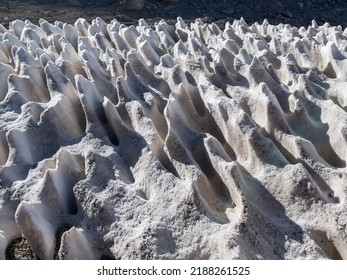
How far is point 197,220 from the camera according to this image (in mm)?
1149

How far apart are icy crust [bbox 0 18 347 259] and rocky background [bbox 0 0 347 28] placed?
302cm

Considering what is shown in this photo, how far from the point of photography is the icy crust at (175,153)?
3.70 ft

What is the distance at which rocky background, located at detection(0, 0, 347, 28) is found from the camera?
15.8 feet

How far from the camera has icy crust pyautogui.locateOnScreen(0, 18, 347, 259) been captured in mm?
1129

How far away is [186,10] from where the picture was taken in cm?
517

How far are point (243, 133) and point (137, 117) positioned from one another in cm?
33

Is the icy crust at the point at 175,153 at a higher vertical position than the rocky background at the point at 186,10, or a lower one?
lower

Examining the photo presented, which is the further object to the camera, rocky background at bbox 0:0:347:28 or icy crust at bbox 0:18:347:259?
rocky background at bbox 0:0:347:28

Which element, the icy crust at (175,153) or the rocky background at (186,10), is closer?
the icy crust at (175,153)

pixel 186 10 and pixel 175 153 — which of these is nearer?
pixel 175 153

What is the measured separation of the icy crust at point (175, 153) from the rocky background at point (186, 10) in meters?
3.02

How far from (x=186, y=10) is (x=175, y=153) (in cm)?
408

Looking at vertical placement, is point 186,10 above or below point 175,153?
above

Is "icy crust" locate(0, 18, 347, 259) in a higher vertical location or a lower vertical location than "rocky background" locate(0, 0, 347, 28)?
lower
